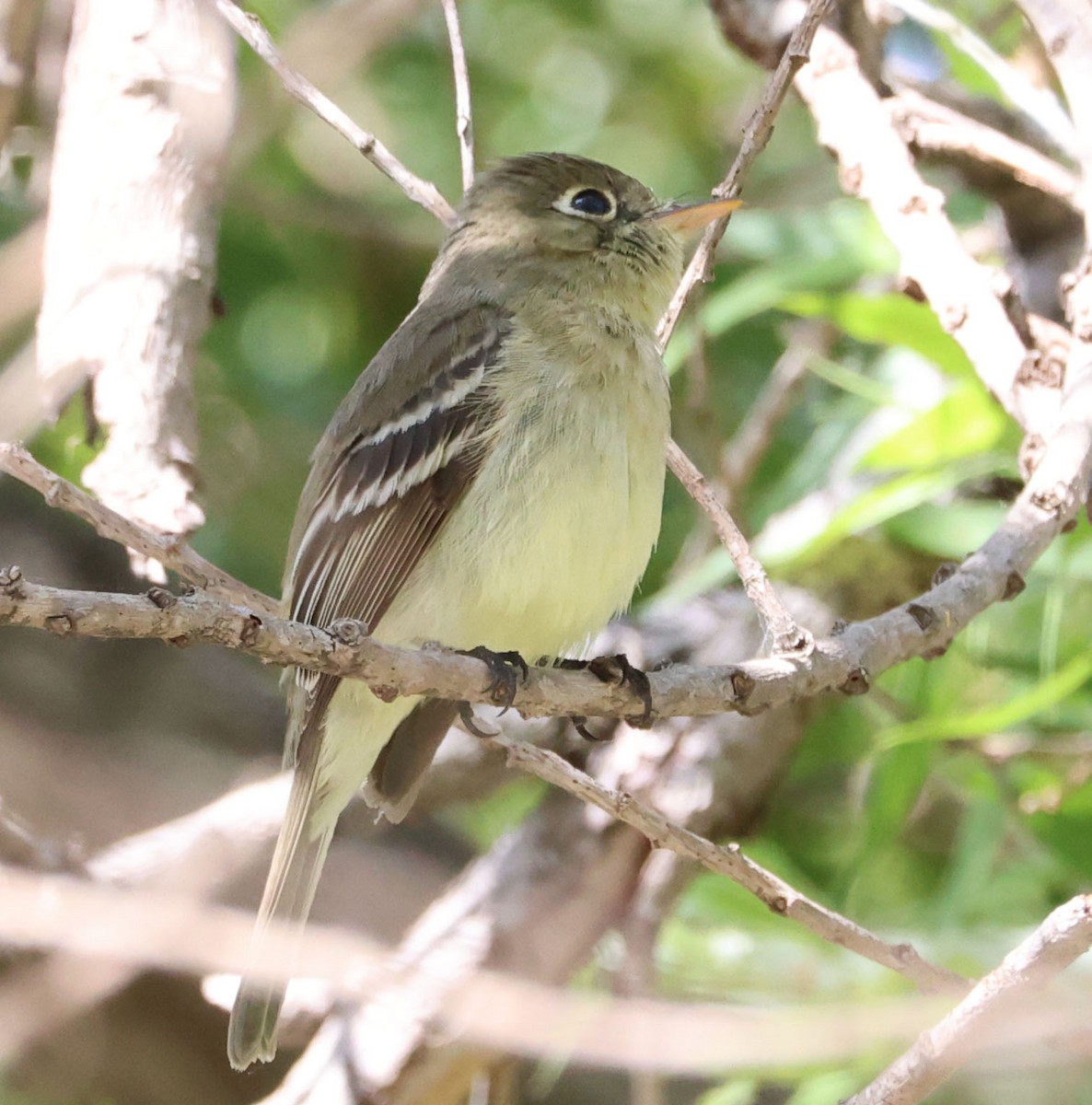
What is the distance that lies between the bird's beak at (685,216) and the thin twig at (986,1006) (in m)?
1.75

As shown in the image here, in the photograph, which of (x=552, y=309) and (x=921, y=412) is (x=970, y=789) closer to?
(x=921, y=412)

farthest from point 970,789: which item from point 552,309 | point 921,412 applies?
point 552,309

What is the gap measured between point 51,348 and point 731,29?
75.9 inches

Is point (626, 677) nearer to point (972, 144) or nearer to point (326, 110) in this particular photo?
point (326, 110)

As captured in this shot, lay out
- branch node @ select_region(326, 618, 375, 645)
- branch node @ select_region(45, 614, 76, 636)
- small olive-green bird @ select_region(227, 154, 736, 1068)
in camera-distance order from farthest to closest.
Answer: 1. small olive-green bird @ select_region(227, 154, 736, 1068)
2. branch node @ select_region(326, 618, 375, 645)
3. branch node @ select_region(45, 614, 76, 636)

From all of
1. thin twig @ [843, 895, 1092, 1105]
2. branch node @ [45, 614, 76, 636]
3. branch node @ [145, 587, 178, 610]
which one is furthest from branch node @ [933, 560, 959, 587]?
branch node @ [45, 614, 76, 636]

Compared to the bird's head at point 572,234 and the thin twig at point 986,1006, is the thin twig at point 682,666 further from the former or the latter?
the bird's head at point 572,234

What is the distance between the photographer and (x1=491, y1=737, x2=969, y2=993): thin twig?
2.20 metres

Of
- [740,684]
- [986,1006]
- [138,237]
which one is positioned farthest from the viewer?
[138,237]

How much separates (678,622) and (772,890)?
6.97ft

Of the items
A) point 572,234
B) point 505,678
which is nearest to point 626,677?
point 505,678

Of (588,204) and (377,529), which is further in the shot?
(588,204)

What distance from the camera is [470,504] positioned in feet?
10.5

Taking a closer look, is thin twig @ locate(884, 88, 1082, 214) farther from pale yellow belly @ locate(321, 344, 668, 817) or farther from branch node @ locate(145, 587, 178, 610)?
branch node @ locate(145, 587, 178, 610)
